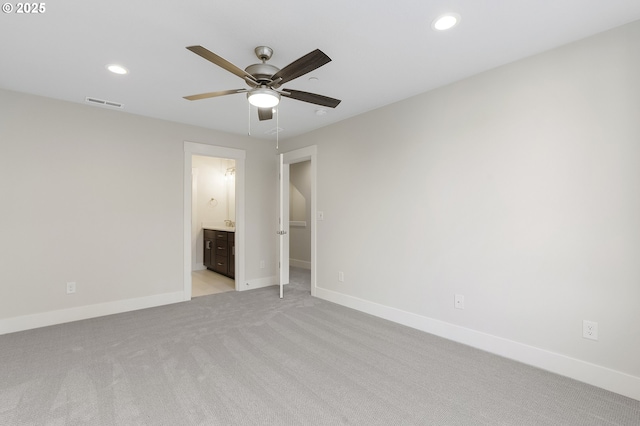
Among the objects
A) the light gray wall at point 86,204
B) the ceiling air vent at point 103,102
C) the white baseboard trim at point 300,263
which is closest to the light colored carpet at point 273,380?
the light gray wall at point 86,204

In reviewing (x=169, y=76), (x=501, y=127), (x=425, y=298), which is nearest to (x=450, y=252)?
(x=425, y=298)

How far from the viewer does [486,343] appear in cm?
265

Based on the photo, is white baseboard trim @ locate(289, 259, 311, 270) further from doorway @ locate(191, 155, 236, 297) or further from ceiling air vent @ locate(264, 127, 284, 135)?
ceiling air vent @ locate(264, 127, 284, 135)

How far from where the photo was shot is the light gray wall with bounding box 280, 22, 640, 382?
205 centimetres

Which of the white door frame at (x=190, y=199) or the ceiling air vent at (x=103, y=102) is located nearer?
the ceiling air vent at (x=103, y=102)

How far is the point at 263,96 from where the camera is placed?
2.23m

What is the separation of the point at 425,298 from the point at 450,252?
59 centimetres

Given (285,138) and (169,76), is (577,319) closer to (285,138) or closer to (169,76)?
(169,76)

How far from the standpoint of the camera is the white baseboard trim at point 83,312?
3.08 m

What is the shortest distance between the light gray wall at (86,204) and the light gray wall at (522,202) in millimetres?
2779

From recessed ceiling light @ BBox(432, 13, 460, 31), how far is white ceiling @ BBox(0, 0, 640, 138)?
4 cm

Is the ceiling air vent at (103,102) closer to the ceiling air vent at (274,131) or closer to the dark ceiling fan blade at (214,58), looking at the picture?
the ceiling air vent at (274,131)

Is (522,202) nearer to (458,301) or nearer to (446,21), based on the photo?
(458,301)

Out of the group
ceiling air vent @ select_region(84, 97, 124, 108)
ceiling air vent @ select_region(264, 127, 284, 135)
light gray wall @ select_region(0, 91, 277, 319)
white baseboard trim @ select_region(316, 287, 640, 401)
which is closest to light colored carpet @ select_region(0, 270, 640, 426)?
white baseboard trim @ select_region(316, 287, 640, 401)
